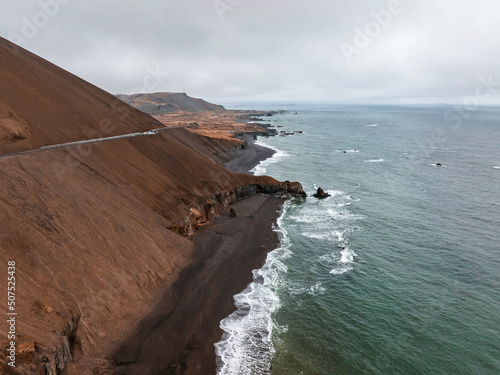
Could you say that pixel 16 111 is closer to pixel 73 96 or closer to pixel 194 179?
pixel 73 96

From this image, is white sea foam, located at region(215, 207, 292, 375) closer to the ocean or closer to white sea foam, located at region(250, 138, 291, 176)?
the ocean

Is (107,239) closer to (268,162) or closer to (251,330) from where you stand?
(251,330)

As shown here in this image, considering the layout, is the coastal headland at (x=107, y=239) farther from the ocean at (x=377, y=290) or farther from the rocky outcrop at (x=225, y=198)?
the ocean at (x=377, y=290)

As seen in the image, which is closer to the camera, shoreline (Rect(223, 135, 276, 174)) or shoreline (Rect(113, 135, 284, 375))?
shoreline (Rect(113, 135, 284, 375))

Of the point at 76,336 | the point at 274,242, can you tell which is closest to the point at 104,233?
the point at 76,336

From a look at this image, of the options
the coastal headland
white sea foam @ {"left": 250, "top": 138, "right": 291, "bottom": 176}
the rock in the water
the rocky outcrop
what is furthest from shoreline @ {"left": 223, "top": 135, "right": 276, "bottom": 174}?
the coastal headland
